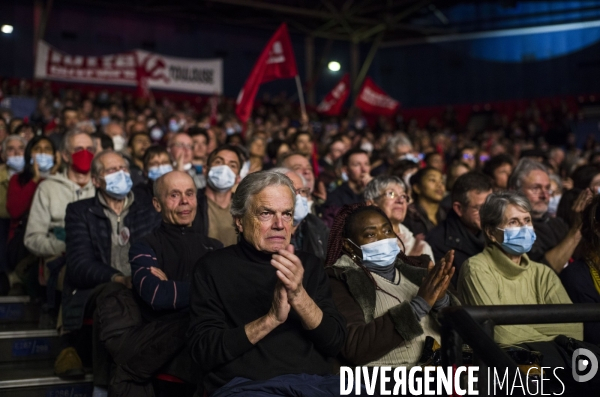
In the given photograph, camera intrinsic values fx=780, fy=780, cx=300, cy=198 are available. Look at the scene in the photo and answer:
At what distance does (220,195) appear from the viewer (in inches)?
219

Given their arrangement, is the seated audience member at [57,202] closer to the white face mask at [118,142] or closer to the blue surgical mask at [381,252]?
the blue surgical mask at [381,252]

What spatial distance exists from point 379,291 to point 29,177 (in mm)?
3588

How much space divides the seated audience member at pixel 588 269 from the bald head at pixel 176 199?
7.16 ft

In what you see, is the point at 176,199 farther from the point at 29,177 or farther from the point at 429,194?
the point at 429,194

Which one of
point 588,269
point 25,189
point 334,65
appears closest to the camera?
point 588,269

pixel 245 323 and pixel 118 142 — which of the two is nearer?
pixel 245 323

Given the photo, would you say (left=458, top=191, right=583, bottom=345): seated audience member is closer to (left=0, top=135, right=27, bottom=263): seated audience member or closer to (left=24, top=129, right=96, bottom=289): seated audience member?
(left=24, top=129, right=96, bottom=289): seated audience member

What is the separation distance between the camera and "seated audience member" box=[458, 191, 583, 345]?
4.27m

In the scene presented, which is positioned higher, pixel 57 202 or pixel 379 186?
pixel 379 186

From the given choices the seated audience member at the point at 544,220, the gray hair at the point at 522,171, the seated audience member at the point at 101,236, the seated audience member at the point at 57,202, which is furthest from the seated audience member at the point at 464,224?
the seated audience member at the point at 57,202

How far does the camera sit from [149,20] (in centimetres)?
2506

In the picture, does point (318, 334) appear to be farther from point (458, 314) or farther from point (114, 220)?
point (114, 220)

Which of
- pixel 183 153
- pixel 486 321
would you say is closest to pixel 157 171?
pixel 183 153

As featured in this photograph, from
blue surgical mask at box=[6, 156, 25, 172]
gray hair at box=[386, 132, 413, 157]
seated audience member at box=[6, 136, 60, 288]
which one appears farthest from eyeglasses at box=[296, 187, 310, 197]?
gray hair at box=[386, 132, 413, 157]
